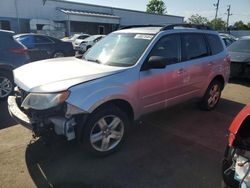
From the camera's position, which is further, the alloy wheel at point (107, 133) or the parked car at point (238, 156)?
the alloy wheel at point (107, 133)

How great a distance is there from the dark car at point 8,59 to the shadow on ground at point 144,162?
117 inches

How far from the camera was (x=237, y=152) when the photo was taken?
2422 mm

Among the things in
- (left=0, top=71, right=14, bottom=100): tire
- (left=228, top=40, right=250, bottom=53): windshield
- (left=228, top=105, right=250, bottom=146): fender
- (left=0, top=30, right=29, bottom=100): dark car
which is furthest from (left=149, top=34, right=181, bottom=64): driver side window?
(left=228, top=40, right=250, bottom=53): windshield

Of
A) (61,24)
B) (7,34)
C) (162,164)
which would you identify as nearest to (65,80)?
(162,164)

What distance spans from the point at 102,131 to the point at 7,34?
4.51m

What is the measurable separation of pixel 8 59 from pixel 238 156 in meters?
5.91

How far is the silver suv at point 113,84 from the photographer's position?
132 inches

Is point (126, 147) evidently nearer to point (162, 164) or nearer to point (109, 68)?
point (162, 164)

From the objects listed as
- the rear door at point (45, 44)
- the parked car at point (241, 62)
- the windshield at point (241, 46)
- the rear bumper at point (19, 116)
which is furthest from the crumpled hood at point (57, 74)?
the rear door at point (45, 44)

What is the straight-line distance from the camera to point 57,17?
32.1 m

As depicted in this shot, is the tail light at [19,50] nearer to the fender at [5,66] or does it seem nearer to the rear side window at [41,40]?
the fender at [5,66]

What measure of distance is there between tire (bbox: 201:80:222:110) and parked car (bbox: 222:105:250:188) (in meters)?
3.43

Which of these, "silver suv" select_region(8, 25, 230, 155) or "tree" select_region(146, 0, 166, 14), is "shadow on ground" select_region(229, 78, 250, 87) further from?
"tree" select_region(146, 0, 166, 14)

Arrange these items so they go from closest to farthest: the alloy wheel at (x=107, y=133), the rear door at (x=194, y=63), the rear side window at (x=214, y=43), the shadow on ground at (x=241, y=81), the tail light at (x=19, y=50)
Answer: the alloy wheel at (x=107, y=133), the rear door at (x=194, y=63), the rear side window at (x=214, y=43), the tail light at (x=19, y=50), the shadow on ground at (x=241, y=81)
